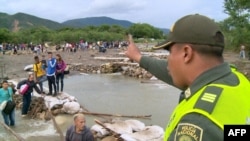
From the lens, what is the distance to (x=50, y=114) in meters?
11.4

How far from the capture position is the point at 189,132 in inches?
51.2

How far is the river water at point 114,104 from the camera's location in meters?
9.91

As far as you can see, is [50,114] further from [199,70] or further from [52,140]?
[199,70]

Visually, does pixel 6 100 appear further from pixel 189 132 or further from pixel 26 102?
pixel 189 132

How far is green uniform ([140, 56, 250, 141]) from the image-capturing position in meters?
1.31

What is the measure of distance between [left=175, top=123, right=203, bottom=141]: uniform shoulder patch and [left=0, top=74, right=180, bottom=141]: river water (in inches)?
305

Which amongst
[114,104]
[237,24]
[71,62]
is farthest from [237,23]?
[114,104]

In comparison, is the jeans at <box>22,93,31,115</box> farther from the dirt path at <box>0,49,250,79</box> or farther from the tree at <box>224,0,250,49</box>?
the tree at <box>224,0,250,49</box>

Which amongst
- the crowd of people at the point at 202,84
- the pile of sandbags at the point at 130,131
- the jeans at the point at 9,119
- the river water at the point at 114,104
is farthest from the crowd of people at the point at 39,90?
the crowd of people at the point at 202,84

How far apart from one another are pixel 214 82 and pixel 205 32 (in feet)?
0.74

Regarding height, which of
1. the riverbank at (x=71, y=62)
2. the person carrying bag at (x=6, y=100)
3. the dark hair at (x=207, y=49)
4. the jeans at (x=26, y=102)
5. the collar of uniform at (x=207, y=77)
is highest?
the dark hair at (x=207, y=49)

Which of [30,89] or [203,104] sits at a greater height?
[203,104]

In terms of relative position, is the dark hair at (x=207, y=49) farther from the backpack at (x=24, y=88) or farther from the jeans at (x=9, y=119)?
the backpack at (x=24, y=88)

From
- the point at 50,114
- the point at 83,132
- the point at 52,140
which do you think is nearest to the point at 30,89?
the point at 50,114
